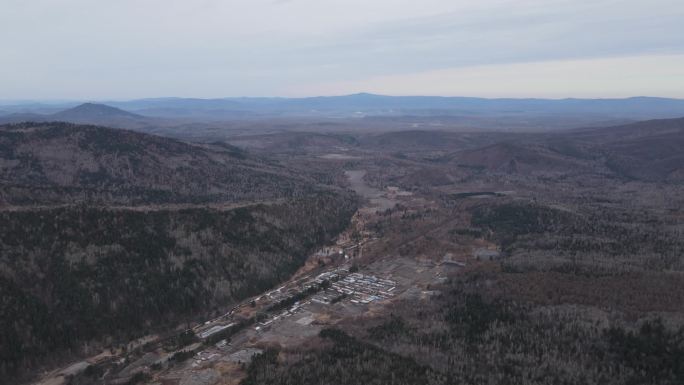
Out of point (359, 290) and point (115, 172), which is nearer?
point (359, 290)

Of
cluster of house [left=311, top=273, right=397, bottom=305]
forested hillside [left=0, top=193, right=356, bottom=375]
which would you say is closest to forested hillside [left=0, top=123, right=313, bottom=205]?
forested hillside [left=0, top=193, right=356, bottom=375]

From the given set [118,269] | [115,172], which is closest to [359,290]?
[118,269]

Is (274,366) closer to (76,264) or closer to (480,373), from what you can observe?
(480,373)

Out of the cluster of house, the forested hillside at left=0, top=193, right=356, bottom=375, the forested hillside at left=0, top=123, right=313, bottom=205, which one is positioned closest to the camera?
the forested hillside at left=0, top=193, right=356, bottom=375

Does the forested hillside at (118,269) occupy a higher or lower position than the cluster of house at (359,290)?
higher

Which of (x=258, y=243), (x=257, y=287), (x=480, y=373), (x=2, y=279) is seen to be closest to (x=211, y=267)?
(x=257, y=287)

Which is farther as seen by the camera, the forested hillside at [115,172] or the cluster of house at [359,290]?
the forested hillside at [115,172]

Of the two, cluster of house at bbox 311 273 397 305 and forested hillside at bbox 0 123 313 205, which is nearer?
cluster of house at bbox 311 273 397 305

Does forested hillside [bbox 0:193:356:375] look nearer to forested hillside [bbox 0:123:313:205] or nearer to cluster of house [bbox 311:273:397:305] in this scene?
cluster of house [bbox 311:273:397:305]

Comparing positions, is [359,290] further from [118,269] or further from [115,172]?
[115,172]

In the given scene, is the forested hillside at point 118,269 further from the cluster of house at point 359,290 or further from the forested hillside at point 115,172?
the forested hillside at point 115,172

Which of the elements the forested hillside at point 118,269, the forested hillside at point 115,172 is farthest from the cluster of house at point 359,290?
the forested hillside at point 115,172
